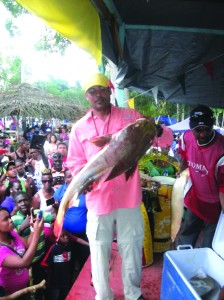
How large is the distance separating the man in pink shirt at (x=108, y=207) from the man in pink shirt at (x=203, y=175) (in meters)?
0.66

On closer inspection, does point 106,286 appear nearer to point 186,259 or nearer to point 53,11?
point 186,259

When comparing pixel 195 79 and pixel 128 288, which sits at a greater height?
pixel 195 79

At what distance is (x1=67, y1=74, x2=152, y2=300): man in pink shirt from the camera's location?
2.45 m

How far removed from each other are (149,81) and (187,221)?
3.14m

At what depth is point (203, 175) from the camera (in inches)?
111

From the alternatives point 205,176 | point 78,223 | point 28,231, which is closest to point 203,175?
point 205,176

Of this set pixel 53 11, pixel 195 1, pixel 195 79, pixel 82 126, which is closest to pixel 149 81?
pixel 195 79

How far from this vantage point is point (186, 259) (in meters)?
2.48

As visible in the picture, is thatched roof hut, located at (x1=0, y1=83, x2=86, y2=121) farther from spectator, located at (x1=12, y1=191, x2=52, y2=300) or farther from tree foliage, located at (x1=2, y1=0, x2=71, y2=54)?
spectator, located at (x1=12, y1=191, x2=52, y2=300)

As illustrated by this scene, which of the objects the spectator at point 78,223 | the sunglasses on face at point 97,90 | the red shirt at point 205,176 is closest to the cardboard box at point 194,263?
the red shirt at point 205,176

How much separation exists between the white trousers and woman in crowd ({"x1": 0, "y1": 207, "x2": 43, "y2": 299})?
23.6 inches

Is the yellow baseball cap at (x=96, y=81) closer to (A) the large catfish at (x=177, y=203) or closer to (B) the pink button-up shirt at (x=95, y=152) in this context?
(B) the pink button-up shirt at (x=95, y=152)

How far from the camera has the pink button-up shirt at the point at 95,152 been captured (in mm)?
2445

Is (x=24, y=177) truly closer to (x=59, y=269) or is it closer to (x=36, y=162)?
(x=36, y=162)
